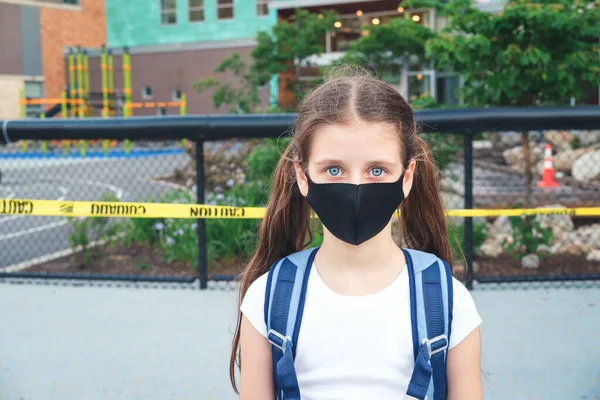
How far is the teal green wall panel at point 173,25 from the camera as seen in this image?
41625 mm

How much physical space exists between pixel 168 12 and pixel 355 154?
146 ft

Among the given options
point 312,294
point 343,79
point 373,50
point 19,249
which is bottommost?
point 19,249

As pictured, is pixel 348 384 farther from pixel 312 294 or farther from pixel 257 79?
pixel 257 79

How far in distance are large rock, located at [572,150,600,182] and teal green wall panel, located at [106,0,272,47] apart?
1193 inches

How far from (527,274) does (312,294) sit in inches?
194

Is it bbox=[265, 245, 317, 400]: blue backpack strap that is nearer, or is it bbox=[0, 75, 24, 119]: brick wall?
bbox=[265, 245, 317, 400]: blue backpack strap

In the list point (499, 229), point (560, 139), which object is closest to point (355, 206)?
point (499, 229)

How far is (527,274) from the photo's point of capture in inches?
255

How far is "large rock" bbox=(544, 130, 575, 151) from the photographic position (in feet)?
42.5

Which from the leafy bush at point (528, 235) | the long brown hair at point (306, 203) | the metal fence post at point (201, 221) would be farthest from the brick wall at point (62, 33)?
the long brown hair at point (306, 203)

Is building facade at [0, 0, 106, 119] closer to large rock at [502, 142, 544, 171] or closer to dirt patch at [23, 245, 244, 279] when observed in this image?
large rock at [502, 142, 544, 171]

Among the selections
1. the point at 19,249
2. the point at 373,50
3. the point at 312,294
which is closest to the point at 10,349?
the point at 312,294

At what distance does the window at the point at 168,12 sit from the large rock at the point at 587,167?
117 feet

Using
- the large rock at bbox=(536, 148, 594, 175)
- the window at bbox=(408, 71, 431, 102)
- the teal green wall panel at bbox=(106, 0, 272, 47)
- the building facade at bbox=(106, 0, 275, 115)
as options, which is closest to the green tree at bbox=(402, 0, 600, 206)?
the large rock at bbox=(536, 148, 594, 175)
